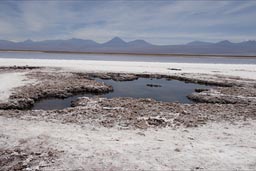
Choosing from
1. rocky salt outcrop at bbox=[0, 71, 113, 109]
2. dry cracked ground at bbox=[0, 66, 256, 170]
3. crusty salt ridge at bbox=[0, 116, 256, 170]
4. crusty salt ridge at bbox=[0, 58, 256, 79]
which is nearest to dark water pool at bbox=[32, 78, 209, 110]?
rocky salt outcrop at bbox=[0, 71, 113, 109]

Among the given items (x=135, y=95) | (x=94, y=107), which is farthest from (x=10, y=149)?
(x=135, y=95)

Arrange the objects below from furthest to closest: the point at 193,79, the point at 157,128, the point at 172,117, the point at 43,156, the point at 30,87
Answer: the point at 193,79 < the point at 30,87 < the point at 172,117 < the point at 157,128 < the point at 43,156

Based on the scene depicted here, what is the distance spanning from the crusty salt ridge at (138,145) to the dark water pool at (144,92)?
13.2 ft

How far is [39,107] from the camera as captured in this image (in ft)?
43.4

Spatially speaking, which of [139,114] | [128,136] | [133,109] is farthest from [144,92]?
[128,136]

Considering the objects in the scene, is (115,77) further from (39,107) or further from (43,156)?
(43,156)

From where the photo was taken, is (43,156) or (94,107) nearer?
(43,156)

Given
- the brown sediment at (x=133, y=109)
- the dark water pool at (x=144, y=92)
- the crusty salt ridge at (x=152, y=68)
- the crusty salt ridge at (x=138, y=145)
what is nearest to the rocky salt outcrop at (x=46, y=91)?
the brown sediment at (x=133, y=109)

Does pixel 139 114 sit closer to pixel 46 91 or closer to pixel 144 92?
pixel 144 92

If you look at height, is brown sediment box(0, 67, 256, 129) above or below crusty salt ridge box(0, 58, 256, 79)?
below

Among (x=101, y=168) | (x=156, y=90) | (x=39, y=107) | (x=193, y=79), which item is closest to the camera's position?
(x=101, y=168)

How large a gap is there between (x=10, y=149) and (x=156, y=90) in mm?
13506

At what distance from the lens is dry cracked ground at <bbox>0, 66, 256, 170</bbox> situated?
6762 millimetres

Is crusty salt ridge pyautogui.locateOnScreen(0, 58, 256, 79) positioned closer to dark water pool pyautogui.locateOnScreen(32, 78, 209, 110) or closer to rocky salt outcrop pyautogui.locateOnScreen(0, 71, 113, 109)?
dark water pool pyautogui.locateOnScreen(32, 78, 209, 110)
